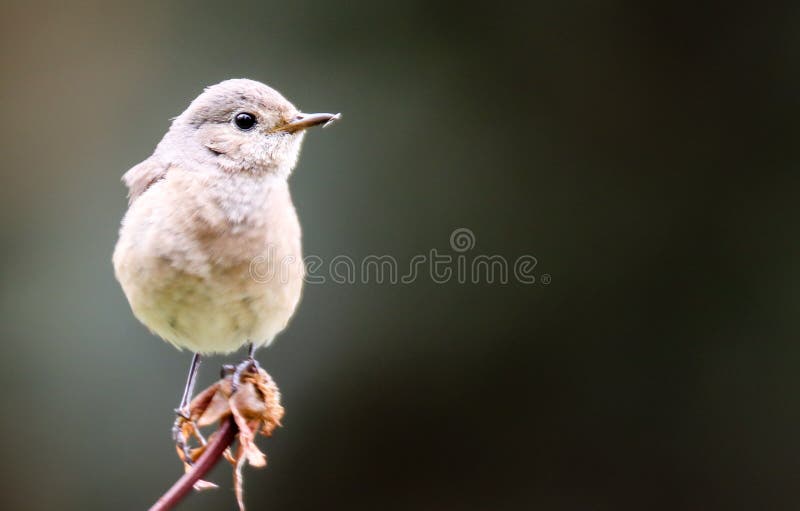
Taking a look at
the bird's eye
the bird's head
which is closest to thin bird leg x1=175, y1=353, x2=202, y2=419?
the bird's head

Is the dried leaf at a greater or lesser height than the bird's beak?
lesser

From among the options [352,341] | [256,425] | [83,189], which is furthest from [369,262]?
[256,425]

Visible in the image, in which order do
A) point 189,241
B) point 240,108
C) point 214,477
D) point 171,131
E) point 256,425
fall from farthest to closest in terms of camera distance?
point 214,477, point 171,131, point 240,108, point 189,241, point 256,425

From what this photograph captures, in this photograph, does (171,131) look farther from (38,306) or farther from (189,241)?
(38,306)

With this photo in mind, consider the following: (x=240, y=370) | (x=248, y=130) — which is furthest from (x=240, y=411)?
(x=248, y=130)

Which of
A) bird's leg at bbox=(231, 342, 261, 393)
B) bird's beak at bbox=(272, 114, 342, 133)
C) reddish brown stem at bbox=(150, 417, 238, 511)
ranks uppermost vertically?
bird's beak at bbox=(272, 114, 342, 133)

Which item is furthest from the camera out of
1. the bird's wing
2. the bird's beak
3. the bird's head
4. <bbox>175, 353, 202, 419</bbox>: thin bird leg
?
the bird's wing

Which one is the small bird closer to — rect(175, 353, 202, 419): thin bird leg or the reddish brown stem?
rect(175, 353, 202, 419): thin bird leg

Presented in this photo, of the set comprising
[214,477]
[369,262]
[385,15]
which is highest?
[385,15]

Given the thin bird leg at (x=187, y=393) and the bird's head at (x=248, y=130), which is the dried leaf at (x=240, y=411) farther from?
the bird's head at (x=248, y=130)
